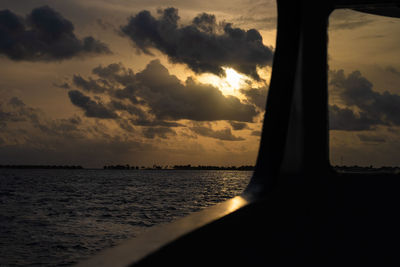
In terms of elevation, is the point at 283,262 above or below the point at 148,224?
above

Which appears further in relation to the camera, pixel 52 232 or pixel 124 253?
pixel 52 232

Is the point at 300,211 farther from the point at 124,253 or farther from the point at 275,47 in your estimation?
the point at 124,253

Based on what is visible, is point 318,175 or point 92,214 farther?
point 92,214

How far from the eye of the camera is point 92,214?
80.2 feet

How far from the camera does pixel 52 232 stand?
18047mm

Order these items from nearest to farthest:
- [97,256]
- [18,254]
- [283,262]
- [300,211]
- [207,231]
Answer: [97,256]
[207,231]
[283,262]
[300,211]
[18,254]

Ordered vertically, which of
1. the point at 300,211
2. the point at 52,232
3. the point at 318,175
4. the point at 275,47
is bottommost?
the point at 52,232

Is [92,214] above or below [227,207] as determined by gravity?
below

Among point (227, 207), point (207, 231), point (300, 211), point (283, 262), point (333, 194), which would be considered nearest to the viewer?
point (207, 231)

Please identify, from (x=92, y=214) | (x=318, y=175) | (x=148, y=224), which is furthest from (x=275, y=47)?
(x=92, y=214)

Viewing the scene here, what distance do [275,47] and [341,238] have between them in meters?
1.90

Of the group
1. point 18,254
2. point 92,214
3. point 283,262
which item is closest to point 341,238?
point 283,262

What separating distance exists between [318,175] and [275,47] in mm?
1340

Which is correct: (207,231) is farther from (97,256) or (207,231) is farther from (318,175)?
(318,175)
